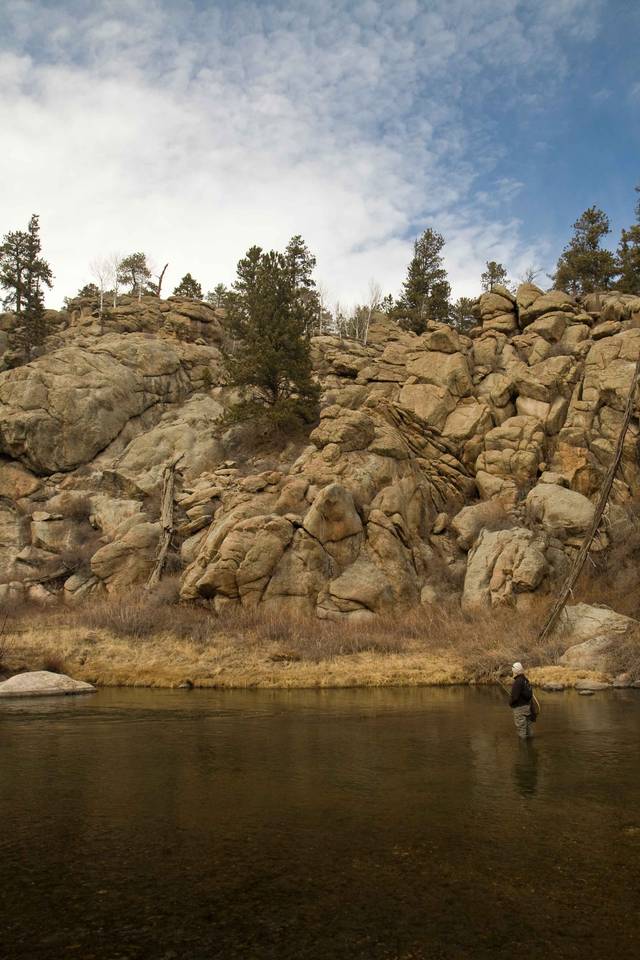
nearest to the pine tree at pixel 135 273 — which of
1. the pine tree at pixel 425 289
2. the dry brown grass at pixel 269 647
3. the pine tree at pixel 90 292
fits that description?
the pine tree at pixel 90 292

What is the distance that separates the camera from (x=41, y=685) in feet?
74.8

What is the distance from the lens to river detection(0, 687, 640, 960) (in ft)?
20.2

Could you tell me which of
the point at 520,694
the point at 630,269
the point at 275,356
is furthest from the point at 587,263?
the point at 520,694

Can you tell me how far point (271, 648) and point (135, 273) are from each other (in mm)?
61891

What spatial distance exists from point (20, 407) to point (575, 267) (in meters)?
→ 46.4

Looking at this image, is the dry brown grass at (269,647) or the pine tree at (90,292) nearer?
the dry brown grass at (269,647)

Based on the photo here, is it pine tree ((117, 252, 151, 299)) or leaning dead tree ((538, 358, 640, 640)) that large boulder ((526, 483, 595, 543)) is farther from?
pine tree ((117, 252, 151, 299))

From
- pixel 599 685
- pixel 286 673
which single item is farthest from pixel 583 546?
pixel 286 673

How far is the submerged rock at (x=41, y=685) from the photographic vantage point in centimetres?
2220

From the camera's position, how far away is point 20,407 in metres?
47.0

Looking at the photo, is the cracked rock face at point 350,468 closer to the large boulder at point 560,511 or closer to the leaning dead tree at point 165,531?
the large boulder at point 560,511

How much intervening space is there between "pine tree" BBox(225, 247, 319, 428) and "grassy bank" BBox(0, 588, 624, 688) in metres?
16.9

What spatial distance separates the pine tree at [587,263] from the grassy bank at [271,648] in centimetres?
3764

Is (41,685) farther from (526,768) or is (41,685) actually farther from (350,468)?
(350,468)
